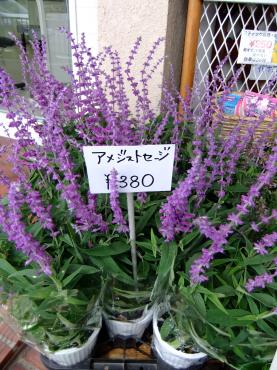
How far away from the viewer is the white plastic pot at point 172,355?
2.58 feet

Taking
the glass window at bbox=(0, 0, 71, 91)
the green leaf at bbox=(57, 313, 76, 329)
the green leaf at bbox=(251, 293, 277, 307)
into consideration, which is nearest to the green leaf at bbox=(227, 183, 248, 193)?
the green leaf at bbox=(251, 293, 277, 307)

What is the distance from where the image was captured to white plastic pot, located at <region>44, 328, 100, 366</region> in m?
0.81

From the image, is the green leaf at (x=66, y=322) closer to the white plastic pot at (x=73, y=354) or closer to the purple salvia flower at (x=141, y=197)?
the white plastic pot at (x=73, y=354)

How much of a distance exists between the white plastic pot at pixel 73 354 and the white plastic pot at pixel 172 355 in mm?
163

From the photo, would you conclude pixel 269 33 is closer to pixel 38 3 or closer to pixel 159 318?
pixel 159 318

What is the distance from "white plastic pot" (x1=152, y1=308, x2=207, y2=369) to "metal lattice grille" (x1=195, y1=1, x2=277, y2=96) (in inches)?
42.7

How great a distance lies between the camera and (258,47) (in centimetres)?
143

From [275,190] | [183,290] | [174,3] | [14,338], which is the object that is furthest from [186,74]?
[14,338]

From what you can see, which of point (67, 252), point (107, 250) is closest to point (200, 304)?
point (107, 250)

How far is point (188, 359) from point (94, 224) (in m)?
0.41

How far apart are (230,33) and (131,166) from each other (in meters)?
1.29

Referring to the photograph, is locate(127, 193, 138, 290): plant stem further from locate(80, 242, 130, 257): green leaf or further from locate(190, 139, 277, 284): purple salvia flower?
locate(190, 139, 277, 284): purple salvia flower

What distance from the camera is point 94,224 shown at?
2.62 feet

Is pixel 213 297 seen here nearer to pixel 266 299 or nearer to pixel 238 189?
pixel 266 299
